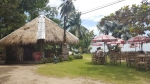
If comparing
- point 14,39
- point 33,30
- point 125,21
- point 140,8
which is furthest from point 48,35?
point 140,8

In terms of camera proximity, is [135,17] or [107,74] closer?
[107,74]

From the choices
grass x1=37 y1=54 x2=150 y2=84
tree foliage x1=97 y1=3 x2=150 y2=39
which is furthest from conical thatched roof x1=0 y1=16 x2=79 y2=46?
tree foliage x1=97 y1=3 x2=150 y2=39

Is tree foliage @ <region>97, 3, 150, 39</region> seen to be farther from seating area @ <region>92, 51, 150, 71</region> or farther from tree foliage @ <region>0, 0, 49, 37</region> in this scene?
tree foliage @ <region>0, 0, 49, 37</region>

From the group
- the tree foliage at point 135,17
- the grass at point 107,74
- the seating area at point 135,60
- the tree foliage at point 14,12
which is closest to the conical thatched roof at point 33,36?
the tree foliage at point 14,12

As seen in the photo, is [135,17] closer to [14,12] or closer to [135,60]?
[135,60]

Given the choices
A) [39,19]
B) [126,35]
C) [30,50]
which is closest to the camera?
[39,19]

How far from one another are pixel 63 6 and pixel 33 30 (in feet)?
16.7

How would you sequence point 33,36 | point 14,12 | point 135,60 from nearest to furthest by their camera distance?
point 135,60, point 33,36, point 14,12

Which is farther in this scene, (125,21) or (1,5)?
(1,5)

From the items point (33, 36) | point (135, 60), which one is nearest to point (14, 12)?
point (33, 36)

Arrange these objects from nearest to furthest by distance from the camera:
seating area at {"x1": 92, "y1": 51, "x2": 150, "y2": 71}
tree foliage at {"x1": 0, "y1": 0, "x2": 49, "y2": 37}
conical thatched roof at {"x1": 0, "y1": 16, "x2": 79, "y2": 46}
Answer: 1. seating area at {"x1": 92, "y1": 51, "x2": 150, "y2": 71}
2. conical thatched roof at {"x1": 0, "y1": 16, "x2": 79, "y2": 46}
3. tree foliage at {"x1": 0, "y1": 0, "x2": 49, "y2": 37}

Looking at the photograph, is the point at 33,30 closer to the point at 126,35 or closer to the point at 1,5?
the point at 1,5

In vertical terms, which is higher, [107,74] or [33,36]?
[33,36]

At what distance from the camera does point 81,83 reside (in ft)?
24.8
